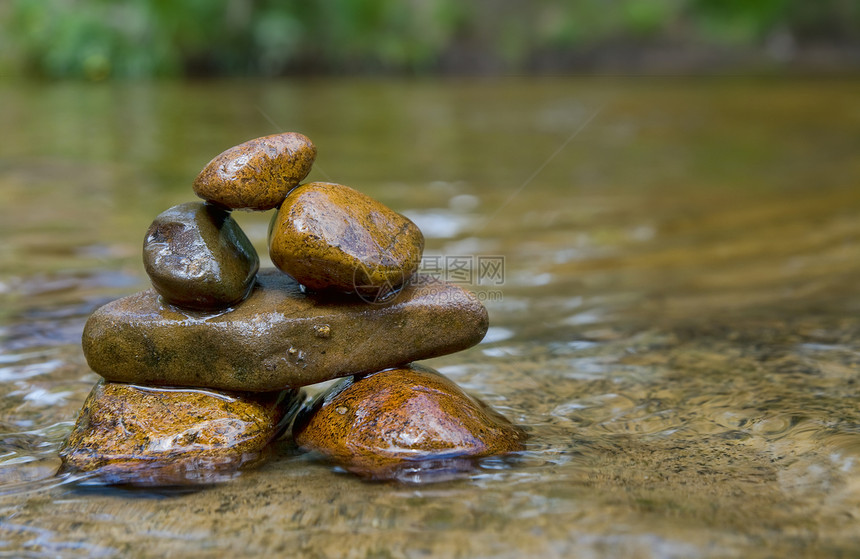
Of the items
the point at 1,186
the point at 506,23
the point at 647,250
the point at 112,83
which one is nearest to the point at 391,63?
the point at 506,23

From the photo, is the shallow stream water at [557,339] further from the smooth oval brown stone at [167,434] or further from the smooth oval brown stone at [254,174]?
the smooth oval brown stone at [254,174]

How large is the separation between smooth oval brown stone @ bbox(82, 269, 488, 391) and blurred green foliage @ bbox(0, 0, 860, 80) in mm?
20666

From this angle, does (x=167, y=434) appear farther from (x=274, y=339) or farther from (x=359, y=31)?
(x=359, y=31)

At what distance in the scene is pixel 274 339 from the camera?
306 centimetres

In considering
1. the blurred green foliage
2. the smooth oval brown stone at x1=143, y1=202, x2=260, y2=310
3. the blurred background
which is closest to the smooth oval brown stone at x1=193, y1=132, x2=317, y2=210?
the smooth oval brown stone at x1=143, y1=202, x2=260, y2=310

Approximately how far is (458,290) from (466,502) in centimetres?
104

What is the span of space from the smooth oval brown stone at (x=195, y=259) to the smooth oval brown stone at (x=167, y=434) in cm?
38

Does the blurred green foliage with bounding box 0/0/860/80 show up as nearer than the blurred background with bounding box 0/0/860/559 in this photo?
No

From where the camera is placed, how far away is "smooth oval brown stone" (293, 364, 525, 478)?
2.85 meters

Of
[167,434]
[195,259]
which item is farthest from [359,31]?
[167,434]

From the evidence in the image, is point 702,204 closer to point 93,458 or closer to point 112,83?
point 93,458

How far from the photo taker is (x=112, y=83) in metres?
21.0

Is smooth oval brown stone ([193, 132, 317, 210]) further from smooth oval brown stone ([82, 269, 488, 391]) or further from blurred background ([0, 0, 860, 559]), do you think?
blurred background ([0, 0, 860, 559])

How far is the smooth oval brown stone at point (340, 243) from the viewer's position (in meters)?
2.96
